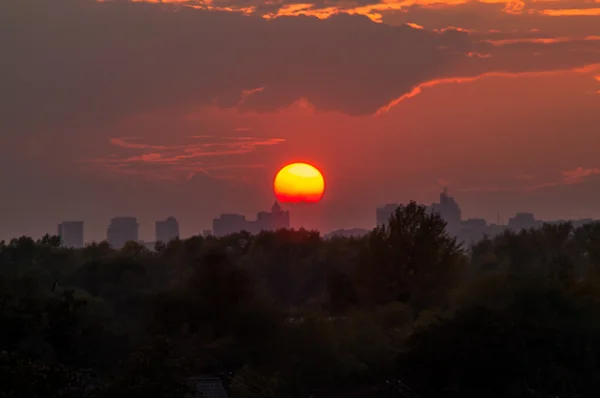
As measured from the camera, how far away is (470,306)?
104 feet

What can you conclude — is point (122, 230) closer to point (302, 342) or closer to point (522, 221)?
point (522, 221)

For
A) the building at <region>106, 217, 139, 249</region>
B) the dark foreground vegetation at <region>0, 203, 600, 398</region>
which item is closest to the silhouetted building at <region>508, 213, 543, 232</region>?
the building at <region>106, 217, 139, 249</region>

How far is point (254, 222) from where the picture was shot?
17325 centimetres

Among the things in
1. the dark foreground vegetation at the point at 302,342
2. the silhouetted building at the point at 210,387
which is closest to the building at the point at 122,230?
the dark foreground vegetation at the point at 302,342

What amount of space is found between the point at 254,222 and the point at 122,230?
1185 inches

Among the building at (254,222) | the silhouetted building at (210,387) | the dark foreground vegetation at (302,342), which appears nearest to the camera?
the dark foreground vegetation at (302,342)

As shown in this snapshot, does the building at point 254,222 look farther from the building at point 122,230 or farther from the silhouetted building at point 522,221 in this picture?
the silhouetted building at point 522,221

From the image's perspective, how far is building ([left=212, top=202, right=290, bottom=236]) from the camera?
169 meters

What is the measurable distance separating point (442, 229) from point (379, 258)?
3.58 m

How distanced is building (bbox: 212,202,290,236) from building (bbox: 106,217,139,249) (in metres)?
17.3

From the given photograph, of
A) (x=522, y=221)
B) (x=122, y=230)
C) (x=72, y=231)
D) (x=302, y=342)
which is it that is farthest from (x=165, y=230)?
(x=302, y=342)

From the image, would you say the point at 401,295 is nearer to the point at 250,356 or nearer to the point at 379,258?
the point at 379,258

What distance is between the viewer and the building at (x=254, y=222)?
555 ft

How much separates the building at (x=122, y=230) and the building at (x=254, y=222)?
17.3 m
